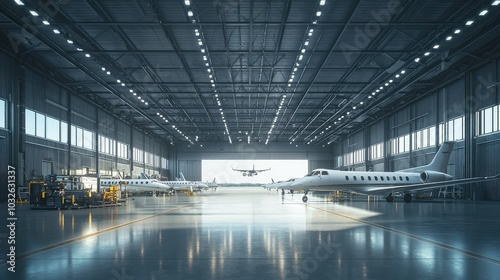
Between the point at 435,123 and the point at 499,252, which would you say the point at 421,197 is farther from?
the point at 499,252

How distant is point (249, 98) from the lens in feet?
163

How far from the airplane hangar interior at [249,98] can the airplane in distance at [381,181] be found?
0.13 metres

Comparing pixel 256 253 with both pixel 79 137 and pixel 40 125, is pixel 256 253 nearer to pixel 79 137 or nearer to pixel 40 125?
pixel 40 125

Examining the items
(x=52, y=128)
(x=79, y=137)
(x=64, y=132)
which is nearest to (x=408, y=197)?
(x=52, y=128)

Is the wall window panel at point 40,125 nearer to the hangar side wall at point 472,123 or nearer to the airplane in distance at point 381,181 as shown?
the airplane in distance at point 381,181

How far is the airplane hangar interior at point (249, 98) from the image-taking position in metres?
8.63

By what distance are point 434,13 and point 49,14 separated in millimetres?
24076

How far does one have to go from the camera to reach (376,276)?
6.95 meters

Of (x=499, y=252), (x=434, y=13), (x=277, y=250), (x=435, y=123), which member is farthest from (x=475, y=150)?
(x=277, y=250)

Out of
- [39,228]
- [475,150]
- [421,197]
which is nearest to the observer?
[39,228]

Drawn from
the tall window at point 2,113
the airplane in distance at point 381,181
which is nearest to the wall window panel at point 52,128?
the tall window at point 2,113

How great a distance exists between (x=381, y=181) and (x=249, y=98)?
19866mm

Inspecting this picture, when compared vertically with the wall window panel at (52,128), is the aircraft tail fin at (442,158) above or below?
below

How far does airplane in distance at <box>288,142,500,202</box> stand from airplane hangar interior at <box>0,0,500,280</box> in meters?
0.13
